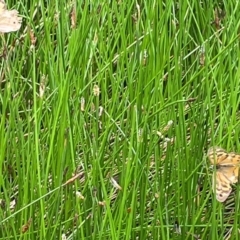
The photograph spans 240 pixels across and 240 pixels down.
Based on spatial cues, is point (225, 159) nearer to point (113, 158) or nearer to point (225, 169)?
point (225, 169)

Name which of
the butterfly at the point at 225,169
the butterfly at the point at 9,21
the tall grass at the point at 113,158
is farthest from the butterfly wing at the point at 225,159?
the butterfly at the point at 9,21

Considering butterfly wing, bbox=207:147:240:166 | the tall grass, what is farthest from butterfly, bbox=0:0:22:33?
butterfly wing, bbox=207:147:240:166

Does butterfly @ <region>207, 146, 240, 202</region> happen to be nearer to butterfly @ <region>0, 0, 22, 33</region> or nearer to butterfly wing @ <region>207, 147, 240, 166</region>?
butterfly wing @ <region>207, 147, 240, 166</region>

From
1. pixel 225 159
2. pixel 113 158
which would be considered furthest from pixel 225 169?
pixel 113 158

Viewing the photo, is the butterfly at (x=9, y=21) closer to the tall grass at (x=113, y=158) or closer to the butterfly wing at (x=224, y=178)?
the tall grass at (x=113, y=158)

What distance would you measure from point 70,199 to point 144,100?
268mm

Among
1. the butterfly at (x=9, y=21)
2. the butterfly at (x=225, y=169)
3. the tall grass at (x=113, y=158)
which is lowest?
the tall grass at (x=113, y=158)

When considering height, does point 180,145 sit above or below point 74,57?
below

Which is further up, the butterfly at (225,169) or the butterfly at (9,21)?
the butterfly at (9,21)

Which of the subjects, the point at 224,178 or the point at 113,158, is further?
the point at 113,158

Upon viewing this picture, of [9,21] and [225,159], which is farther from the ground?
[9,21]

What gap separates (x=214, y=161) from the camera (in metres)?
0.78

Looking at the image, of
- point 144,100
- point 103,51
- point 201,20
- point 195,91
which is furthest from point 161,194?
point 201,20

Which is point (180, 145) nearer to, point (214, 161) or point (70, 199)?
point (70, 199)
